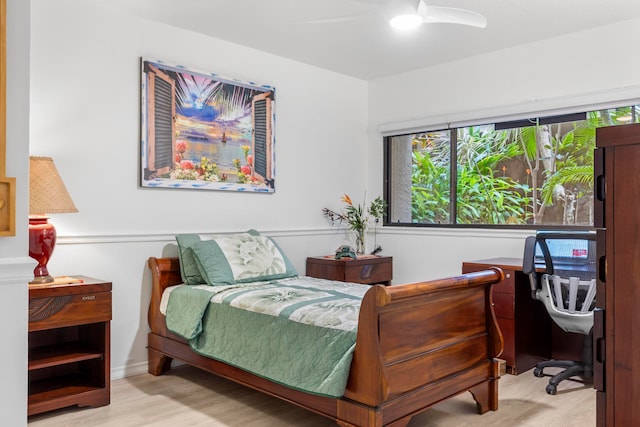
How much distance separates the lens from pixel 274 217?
4.28m

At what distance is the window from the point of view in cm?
390

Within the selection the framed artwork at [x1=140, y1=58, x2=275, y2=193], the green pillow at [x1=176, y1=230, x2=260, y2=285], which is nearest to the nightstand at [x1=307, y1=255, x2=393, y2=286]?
the framed artwork at [x1=140, y1=58, x2=275, y2=193]

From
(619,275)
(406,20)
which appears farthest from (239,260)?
(619,275)

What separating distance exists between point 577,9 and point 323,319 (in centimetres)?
265

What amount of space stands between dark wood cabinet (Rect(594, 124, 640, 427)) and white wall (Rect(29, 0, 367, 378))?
3.07 metres

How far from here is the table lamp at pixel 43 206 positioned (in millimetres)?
2709

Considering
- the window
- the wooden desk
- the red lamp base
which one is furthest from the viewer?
the window

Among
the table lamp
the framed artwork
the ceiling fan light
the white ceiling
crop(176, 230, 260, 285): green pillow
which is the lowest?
crop(176, 230, 260, 285): green pillow

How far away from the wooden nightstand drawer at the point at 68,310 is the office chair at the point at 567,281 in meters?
2.63

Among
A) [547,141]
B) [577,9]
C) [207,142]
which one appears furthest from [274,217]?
[577,9]

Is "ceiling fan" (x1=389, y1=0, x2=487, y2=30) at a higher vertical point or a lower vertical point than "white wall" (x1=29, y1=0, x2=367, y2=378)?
higher

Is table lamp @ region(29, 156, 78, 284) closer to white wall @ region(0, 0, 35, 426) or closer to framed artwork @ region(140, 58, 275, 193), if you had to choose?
framed artwork @ region(140, 58, 275, 193)

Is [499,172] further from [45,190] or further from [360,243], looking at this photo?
[45,190]

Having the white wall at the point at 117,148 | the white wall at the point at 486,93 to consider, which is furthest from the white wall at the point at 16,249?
the white wall at the point at 486,93
